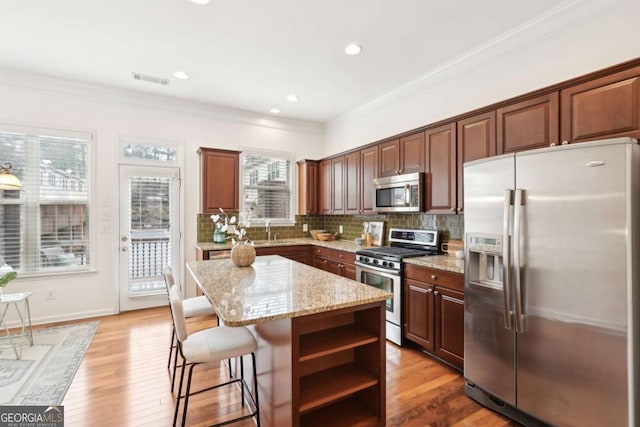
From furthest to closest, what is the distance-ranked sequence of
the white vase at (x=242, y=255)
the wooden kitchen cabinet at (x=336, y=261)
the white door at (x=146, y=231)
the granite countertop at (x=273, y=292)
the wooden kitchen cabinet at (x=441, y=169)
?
the white door at (x=146, y=231), the wooden kitchen cabinet at (x=336, y=261), the wooden kitchen cabinet at (x=441, y=169), the white vase at (x=242, y=255), the granite countertop at (x=273, y=292)

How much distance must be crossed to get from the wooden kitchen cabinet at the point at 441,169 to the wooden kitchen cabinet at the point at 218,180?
2.86 metres

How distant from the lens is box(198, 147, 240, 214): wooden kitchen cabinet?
4570 mm

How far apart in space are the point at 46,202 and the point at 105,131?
116cm

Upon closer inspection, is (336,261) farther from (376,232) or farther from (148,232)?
(148,232)

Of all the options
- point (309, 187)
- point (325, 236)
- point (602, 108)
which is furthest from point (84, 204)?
point (602, 108)

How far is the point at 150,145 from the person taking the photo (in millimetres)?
4484

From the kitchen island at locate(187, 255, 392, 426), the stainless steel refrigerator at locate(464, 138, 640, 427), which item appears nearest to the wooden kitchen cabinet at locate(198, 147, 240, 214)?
the kitchen island at locate(187, 255, 392, 426)

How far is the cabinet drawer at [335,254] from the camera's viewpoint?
3.99 metres

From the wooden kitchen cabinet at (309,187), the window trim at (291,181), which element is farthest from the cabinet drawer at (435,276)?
the window trim at (291,181)

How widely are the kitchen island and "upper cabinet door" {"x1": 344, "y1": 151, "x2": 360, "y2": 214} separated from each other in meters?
2.47

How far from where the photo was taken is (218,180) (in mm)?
4645

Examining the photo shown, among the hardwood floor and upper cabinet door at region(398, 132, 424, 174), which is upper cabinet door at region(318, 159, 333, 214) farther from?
the hardwood floor

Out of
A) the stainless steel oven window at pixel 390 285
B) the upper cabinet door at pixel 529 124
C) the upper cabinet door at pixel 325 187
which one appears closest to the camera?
the upper cabinet door at pixel 529 124

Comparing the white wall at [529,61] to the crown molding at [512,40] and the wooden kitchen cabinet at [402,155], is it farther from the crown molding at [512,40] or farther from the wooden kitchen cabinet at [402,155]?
the wooden kitchen cabinet at [402,155]
